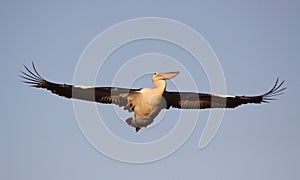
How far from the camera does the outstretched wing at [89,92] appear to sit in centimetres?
3225

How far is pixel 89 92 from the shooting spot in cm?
3231

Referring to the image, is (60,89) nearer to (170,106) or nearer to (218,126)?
(170,106)

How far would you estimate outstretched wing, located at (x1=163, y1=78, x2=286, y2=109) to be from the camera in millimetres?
33875

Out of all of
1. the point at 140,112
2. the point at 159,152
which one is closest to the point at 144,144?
the point at 159,152

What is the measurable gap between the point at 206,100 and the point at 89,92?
16.8ft

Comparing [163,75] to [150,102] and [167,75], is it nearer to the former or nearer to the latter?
[167,75]

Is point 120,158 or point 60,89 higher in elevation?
point 60,89

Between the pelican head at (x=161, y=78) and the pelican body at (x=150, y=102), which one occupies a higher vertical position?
the pelican head at (x=161, y=78)

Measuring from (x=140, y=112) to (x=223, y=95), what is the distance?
388 centimetres

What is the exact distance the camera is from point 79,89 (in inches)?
1261

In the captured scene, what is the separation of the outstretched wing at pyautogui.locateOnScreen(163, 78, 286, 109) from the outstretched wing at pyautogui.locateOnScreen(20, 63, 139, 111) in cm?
196

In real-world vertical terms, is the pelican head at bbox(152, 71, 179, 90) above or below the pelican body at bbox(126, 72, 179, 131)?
above

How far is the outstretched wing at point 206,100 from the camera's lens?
3388 cm

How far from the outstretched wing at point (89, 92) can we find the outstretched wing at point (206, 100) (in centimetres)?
196
